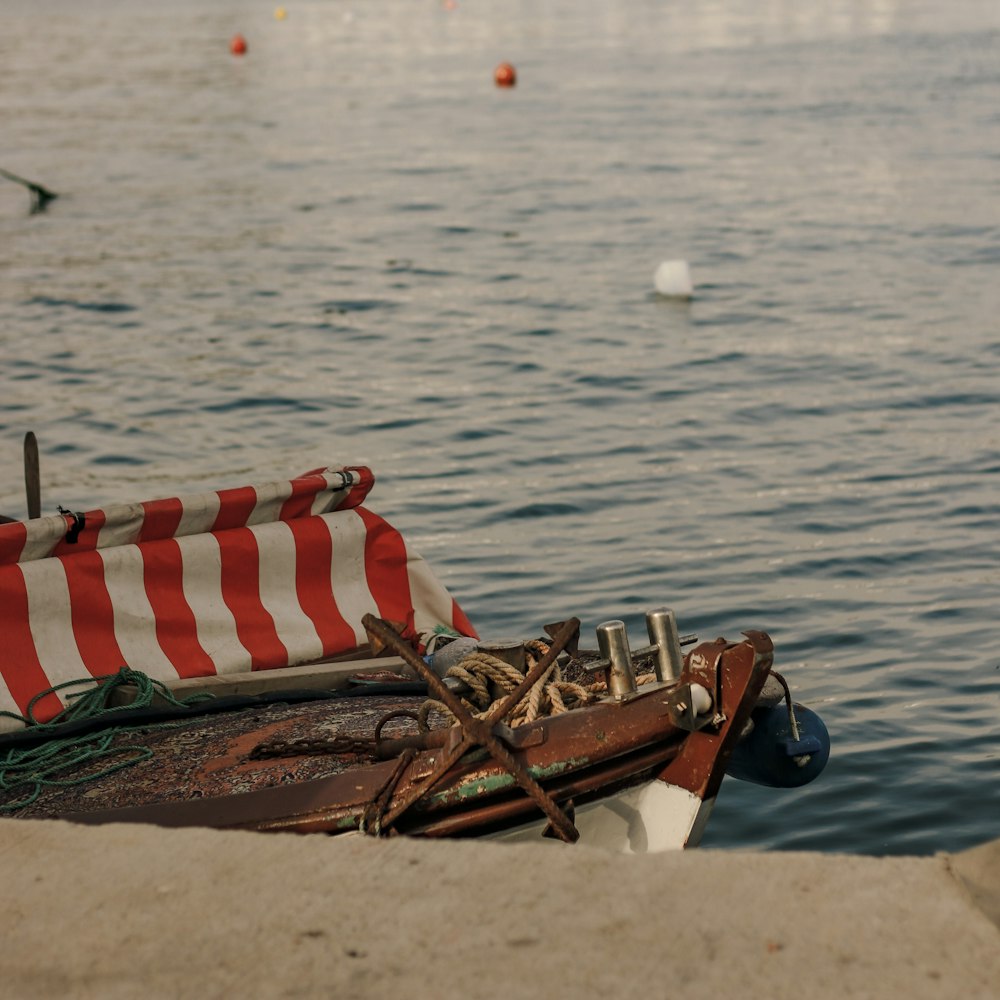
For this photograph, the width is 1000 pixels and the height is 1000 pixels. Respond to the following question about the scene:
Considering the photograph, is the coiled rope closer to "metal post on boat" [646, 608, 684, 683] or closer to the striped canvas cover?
"metal post on boat" [646, 608, 684, 683]

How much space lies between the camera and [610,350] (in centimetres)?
1739

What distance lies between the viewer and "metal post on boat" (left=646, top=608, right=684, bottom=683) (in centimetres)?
531

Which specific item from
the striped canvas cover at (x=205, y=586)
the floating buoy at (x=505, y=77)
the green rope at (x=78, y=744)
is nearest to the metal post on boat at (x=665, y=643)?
the green rope at (x=78, y=744)

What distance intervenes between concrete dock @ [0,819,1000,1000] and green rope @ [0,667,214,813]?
71.0 inches

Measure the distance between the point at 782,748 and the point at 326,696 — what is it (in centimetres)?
204

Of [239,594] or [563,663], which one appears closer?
[563,663]

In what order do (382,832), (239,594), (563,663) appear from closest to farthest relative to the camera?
(382,832), (563,663), (239,594)

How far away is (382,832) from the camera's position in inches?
195

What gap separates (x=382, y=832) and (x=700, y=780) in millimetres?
1028

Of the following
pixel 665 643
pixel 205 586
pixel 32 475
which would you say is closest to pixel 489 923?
pixel 665 643

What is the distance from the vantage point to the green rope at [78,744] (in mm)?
5855

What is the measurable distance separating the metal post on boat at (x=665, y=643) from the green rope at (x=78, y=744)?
197cm

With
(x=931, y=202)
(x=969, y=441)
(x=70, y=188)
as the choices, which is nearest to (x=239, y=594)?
(x=969, y=441)

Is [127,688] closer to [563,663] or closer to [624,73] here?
[563,663]
